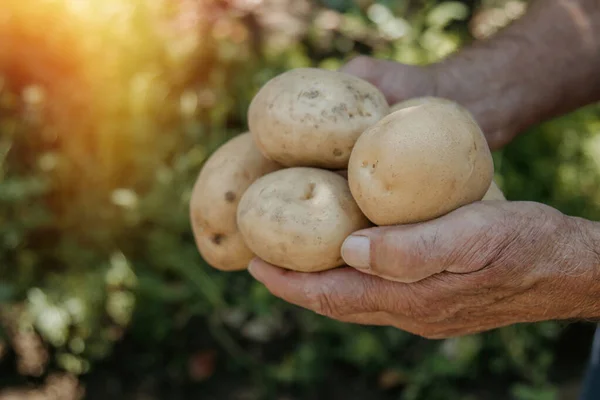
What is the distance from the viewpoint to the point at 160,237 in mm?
2387

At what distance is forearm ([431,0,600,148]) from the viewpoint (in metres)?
1.91

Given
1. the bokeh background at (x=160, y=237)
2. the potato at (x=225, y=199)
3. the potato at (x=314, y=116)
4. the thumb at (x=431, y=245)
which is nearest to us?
the thumb at (x=431, y=245)

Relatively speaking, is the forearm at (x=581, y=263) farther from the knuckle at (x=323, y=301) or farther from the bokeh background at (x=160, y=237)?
the bokeh background at (x=160, y=237)

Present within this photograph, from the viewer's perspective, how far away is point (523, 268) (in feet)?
4.32

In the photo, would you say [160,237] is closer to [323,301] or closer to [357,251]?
[323,301]

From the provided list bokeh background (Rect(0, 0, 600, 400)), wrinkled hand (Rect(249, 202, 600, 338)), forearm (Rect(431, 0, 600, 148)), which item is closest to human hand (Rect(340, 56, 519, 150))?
forearm (Rect(431, 0, 600, 148))

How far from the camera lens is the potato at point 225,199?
5.01 feet

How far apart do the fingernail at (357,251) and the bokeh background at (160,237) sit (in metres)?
1.03

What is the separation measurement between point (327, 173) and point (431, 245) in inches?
11.8

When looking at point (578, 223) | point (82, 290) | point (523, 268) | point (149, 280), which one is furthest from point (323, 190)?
point (82, 290)

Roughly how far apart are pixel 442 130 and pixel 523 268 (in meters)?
0.32

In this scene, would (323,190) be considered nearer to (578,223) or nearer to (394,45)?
(578,223)

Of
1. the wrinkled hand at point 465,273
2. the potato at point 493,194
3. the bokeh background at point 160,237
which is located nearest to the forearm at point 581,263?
the wrinkled hand at point 465,273

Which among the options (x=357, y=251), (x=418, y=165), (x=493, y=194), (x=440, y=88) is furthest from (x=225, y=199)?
(x=440, y=88)
